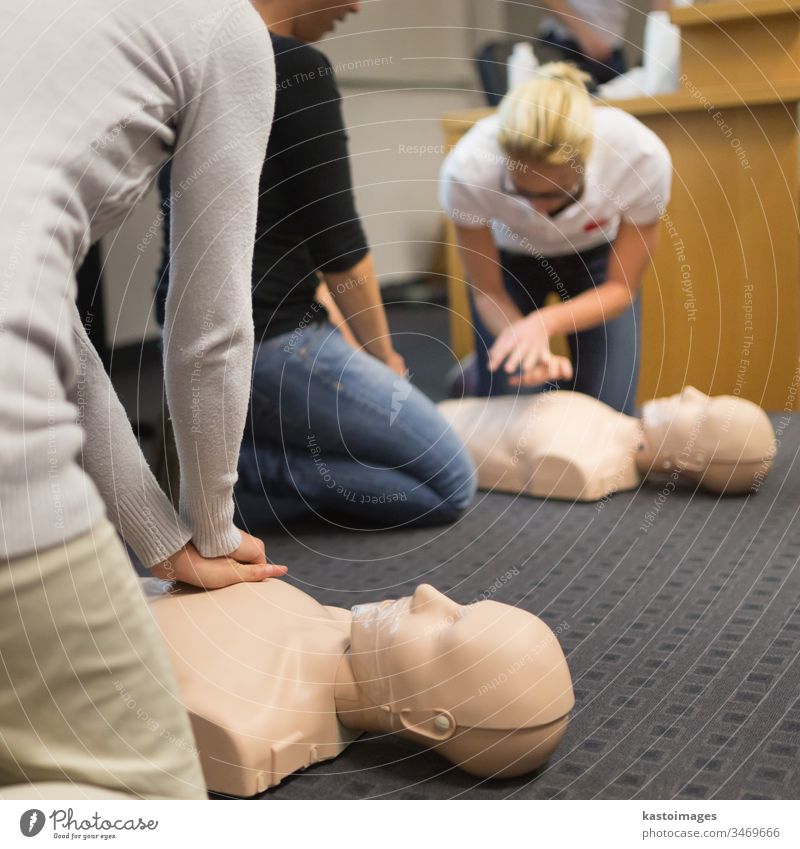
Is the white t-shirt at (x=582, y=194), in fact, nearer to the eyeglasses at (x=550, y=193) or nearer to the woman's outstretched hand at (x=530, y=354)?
the eyeglasses at (x=550, y=193)

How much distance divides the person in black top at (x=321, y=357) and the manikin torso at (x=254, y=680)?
0.79 feet

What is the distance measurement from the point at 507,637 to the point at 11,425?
0.91 ft

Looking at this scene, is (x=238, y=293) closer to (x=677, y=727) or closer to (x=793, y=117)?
(x=677, y=727)

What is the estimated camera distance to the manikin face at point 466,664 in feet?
1.72

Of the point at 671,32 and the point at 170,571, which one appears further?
the point at 671,32

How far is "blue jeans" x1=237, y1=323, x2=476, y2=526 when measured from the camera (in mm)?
949

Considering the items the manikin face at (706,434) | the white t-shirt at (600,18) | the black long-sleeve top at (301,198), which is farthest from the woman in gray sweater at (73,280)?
the white t-shirt at (600,18)

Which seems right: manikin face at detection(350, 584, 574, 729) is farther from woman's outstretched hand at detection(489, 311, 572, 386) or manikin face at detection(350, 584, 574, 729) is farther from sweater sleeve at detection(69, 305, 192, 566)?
woman's outstretched hand at detection(489, 311, 572, 386)

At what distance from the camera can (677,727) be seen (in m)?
0.59

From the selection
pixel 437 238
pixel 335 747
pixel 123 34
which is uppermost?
pixel 123 34

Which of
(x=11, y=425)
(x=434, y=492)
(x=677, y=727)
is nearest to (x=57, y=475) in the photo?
(x=11, y=425)

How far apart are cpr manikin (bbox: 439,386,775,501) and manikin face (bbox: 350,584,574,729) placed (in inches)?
19.6

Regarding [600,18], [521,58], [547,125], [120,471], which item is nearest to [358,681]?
[120,471]
